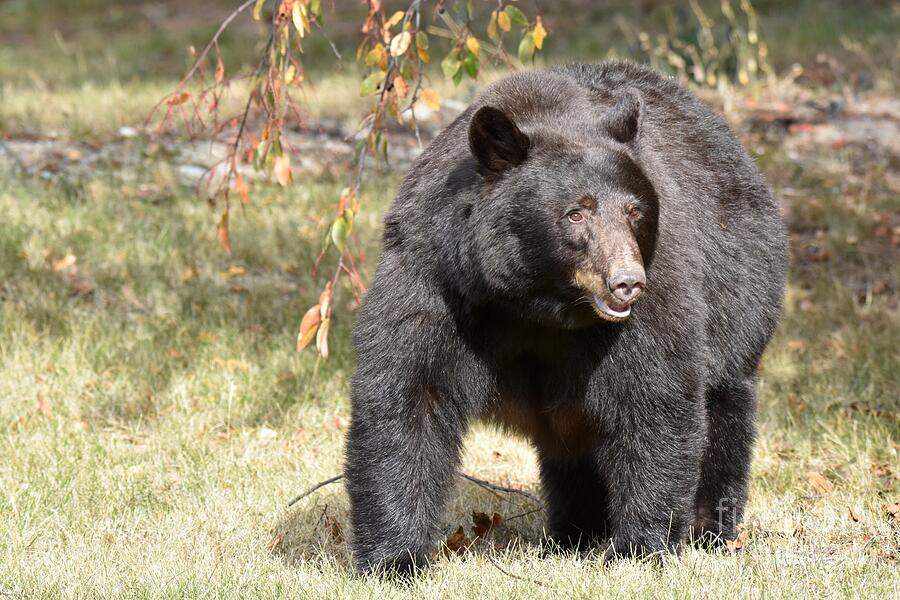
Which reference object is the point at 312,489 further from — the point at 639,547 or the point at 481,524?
the point at 639,547

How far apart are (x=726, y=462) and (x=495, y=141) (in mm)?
1894

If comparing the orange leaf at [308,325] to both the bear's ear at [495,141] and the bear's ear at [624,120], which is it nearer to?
the bear's ear at [495,141]

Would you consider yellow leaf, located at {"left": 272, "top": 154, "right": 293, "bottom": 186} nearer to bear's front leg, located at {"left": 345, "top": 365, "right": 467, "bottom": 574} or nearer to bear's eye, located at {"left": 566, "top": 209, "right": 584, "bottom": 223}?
bear's front leg, located at {"left": 345, "top": 365, "right": 467, "bottom": 574}

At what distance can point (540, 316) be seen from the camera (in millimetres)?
4008

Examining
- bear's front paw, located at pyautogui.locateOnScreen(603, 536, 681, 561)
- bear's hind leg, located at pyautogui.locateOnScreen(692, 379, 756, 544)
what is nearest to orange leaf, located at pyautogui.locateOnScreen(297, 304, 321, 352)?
bear's front paw, located at pyautogui.locateOnScreen(603, 536, 681, 561)

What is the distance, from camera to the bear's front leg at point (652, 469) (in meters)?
4.23

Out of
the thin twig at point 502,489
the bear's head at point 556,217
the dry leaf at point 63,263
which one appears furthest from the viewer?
the dry leaf at point 63,263

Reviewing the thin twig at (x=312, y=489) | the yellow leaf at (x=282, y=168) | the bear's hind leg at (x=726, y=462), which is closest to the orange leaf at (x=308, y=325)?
the yellow leaf at (x=282, y=168)

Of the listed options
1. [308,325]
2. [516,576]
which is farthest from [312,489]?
[516,576]

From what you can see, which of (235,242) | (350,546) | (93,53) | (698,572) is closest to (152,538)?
(350,546)

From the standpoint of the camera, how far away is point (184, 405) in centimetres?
629

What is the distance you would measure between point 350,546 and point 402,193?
1335 mm

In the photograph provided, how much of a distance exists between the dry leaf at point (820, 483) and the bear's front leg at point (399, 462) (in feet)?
6.66

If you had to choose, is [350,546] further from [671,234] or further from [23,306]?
[23,306]
